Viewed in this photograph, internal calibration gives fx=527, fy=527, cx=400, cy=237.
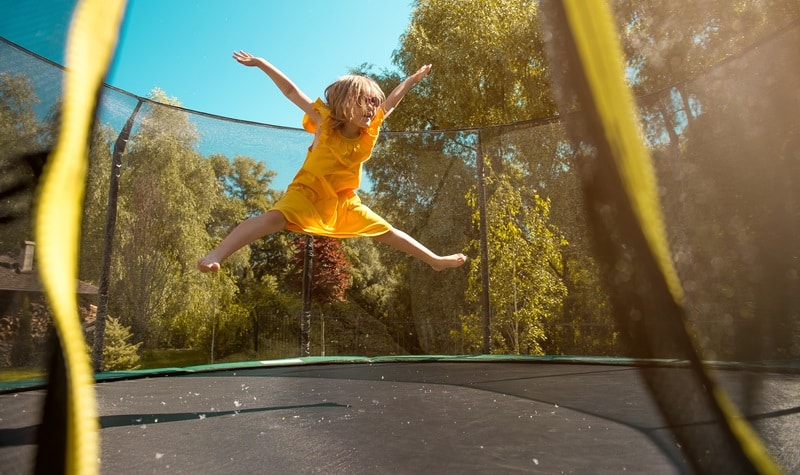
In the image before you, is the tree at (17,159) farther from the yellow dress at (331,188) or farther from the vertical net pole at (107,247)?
the vertical net pole at (107,247)

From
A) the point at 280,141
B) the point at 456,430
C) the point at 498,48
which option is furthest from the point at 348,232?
the point at 280,141

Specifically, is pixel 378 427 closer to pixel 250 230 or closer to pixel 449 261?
pixel 250 230

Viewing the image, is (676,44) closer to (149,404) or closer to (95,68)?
(95,68)

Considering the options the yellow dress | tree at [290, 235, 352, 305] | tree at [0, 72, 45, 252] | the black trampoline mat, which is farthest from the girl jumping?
tree at [290, 235, 352, 305]

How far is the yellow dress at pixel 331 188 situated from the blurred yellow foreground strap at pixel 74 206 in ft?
3.59

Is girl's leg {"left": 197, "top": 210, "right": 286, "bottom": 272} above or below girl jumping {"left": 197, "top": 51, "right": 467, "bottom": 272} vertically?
below

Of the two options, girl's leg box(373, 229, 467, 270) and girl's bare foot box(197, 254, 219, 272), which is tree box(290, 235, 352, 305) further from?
girl's bare foot box(197, 254, 219, 272)

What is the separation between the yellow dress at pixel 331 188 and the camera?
1.43 m

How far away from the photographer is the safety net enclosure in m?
0.27

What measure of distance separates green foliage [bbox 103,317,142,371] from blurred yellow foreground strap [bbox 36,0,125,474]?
90.8 inches

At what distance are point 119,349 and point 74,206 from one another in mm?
2385

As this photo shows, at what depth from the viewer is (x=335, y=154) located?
4.84 feet

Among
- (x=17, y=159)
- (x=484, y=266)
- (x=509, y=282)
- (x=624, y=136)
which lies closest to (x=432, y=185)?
(x=484, y=266)

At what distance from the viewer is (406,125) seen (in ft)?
11.2
